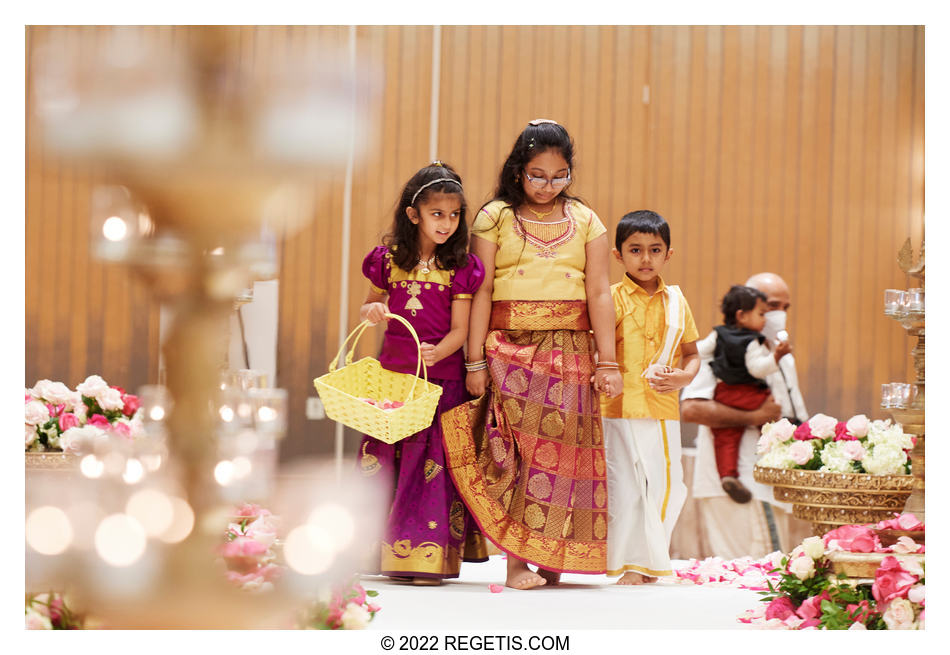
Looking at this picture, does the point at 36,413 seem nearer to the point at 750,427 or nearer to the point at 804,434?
the point at 804,434

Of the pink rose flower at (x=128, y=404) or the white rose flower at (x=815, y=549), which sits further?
the pink rose flower at (x=128, y=404)

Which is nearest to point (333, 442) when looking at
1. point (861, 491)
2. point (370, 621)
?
point (861, 491)

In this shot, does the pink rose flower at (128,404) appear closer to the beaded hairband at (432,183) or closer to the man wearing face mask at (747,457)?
the beaded hairband at (432,183)

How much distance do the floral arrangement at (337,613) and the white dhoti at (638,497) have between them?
3.64ft

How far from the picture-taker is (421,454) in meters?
2.64

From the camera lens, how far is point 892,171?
192 inches

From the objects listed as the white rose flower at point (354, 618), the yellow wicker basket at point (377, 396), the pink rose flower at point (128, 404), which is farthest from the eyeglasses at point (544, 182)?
the white rose flower at point (354, 618)

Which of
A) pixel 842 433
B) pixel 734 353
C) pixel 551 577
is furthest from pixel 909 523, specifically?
pixel 734 353

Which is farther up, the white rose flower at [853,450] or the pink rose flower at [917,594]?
the white rose flower at [853,450]

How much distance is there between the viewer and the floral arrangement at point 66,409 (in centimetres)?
264

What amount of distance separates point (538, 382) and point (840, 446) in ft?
3.08

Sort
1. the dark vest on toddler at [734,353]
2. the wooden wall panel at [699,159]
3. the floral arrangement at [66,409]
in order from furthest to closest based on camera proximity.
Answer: the wooden wall panel at [699,159] < the dark vest on toddler at [734,353] < the floral arrangement at [66,409]

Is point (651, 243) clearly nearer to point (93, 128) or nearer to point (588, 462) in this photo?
point (588, 462)

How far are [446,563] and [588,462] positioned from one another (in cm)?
48
